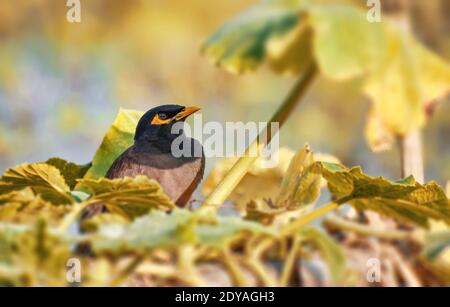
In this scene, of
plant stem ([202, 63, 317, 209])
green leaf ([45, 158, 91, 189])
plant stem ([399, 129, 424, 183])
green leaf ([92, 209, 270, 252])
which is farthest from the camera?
plant stem ([399, 129, 424, 183])

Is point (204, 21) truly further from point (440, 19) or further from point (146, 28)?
point (440, 19)

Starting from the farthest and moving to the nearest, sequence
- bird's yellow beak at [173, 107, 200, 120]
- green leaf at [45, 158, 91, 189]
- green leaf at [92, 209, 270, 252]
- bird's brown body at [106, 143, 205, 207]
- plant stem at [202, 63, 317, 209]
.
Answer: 1. bird's yellow beak at [173, 107, 200, 120]
2. bird's brown body at [106, 143, 205, 207]
3. green leaf at [45, 158, 91, 189]
4. plant stem at [202, 63, 317, 209]
5. green leaf at [92, 209, 270, 252]

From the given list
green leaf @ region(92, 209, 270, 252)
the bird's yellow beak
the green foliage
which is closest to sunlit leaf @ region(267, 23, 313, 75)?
the green foliage

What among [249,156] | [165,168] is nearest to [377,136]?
[249,156]

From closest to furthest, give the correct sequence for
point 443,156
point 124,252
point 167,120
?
point 124,252 < point 167,120 < point 443,156

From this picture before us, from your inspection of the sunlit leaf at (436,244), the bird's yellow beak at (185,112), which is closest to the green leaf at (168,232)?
the sunlit leaf at (436,244)

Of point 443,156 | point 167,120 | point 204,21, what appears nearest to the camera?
point 167,120

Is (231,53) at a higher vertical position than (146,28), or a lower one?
lower

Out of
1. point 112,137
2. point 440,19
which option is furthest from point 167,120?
point 440,19

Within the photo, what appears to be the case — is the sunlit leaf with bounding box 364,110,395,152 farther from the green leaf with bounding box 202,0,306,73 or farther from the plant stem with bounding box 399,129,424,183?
the green leaf with bounding box 202,0,306,73
